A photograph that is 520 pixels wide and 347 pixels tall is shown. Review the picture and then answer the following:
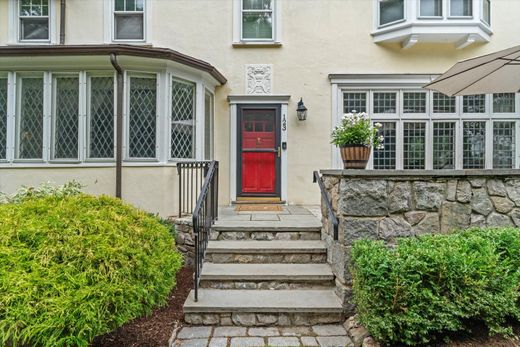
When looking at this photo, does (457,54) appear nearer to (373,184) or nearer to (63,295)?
(373,184)

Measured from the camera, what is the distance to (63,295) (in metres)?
2.19

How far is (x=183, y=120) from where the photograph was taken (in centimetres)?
559

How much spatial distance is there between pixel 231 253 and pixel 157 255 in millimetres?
958

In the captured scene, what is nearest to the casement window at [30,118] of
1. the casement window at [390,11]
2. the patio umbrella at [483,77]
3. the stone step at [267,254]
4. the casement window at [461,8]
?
the stone step at [267,254]

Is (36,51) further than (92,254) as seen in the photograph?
Yes

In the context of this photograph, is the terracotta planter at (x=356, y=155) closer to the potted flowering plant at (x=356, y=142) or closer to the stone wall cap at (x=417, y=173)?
the potted flowering plant at (x=356, y=142)

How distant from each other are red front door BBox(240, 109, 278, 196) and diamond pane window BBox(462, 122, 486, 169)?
146 inches

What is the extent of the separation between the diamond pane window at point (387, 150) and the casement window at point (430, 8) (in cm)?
207

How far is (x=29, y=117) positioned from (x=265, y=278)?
4.63 m

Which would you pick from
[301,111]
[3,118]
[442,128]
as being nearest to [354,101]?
[301,111]

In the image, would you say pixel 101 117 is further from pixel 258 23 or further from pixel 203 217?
pixel 258 23

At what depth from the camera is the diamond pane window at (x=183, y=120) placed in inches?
214

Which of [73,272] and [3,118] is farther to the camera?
[3,118]

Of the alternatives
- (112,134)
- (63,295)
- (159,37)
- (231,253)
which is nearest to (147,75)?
(112,134)
